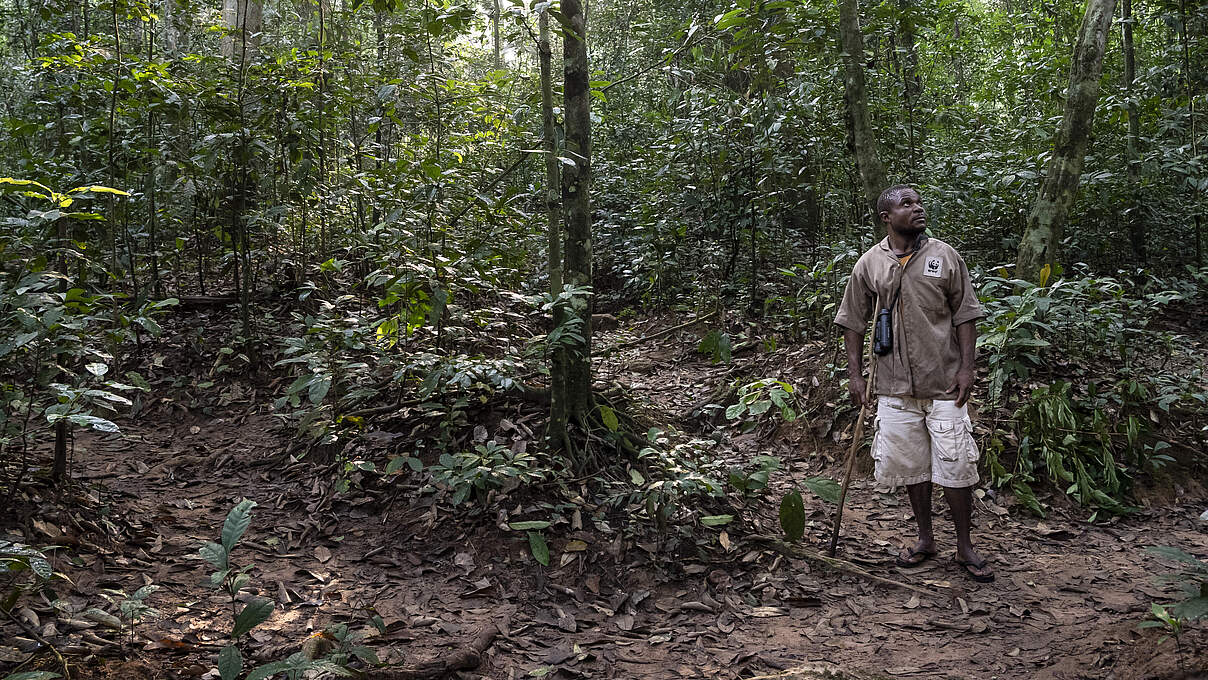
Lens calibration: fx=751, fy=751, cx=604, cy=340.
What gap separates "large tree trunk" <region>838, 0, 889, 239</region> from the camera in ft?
20.3

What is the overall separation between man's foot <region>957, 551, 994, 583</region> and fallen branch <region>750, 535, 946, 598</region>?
0.29 m

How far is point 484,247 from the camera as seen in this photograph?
17.0 ft

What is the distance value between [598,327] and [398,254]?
15.0 ft

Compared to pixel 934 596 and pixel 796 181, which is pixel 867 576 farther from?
pixel 796 181

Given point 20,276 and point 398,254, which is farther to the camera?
point 398,254

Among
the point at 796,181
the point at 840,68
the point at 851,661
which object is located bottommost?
the point at 851,661

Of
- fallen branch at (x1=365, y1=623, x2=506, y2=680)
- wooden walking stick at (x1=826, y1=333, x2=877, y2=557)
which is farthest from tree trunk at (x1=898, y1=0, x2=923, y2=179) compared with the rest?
fallen branch at (x1=365, y1=623, x2=506, y2=680)

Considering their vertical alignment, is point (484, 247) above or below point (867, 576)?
above

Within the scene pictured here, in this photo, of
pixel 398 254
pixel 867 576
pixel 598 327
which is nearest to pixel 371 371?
pixel 398 254

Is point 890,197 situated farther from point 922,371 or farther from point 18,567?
point 18,567

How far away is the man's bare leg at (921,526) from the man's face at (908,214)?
4.67 ft

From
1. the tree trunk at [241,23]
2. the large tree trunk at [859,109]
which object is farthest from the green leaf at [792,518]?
the tree trunk at [241,23]

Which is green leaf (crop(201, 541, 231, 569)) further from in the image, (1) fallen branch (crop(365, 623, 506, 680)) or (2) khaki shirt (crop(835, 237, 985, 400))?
(2) khaki shirt (crop(835, 237, 985, 400))

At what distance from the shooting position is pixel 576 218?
14.8 ft
